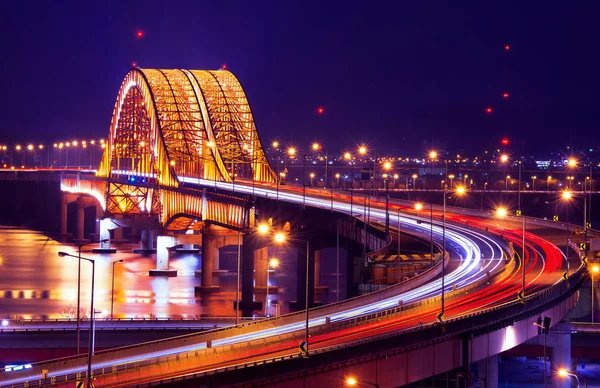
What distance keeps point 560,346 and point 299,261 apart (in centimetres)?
4078

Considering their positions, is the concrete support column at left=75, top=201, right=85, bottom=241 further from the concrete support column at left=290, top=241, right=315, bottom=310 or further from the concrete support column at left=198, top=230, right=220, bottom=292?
the concrete support column at left=290, top=241, right=315, bottom=310

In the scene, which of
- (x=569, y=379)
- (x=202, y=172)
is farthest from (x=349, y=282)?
(x=202, y=172)

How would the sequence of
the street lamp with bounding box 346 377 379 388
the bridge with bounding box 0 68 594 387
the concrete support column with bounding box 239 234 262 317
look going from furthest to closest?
the concrete support column with bounding box 239 234 262 317, the bridge with bounding box 0 68 594 387, the street lamp with bounding box 346 377 379 388

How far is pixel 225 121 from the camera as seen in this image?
468 ft

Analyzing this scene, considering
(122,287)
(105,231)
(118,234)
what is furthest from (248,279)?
(118,234)

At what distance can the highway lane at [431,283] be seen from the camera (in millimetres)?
40156

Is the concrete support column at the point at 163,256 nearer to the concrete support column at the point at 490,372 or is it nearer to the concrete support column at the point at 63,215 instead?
the concrete support column at the point at 490,372

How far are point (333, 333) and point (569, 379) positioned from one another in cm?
1964

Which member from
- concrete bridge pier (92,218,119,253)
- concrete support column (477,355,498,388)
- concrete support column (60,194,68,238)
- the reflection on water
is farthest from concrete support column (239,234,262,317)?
concrete support column (60,194,68,238)

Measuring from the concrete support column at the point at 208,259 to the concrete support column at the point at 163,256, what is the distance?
10.7 m

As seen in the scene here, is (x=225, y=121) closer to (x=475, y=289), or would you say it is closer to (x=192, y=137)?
(x=192, y=137)

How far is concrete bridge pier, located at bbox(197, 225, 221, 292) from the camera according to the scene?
339ft

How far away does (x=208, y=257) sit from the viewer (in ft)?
349

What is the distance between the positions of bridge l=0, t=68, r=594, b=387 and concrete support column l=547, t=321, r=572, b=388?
134mm
